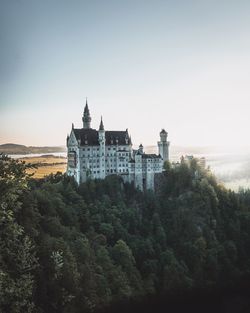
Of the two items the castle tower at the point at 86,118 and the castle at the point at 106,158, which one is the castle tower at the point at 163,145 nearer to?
the castle at the point at 106,158

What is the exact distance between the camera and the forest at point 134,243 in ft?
80.6

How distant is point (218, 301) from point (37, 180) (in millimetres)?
23730

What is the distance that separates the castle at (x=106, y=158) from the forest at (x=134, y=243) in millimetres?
1267

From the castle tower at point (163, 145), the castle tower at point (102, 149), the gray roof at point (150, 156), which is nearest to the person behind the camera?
the castle tower at point (102, 149)

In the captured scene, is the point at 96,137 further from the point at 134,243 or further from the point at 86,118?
the point at 134,243

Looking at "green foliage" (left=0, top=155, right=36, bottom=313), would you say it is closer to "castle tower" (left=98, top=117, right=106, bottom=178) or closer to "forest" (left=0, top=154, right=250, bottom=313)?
"forest" (left=0, top=154, right=250, bottom=313)

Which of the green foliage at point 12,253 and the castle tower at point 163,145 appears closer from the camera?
the green foliage at point 12,253

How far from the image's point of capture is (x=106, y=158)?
4844cm

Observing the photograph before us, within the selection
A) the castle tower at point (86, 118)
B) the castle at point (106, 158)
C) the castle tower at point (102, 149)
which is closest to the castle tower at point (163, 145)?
the castle at point (106, 158)

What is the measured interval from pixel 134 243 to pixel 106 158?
11.1 m

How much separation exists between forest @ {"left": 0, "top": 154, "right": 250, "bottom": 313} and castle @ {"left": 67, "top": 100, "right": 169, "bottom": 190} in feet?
4.16

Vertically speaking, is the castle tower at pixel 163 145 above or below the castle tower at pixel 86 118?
below

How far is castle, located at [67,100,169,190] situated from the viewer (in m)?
46.7

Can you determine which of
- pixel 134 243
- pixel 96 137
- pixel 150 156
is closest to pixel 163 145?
pixel 150 156
